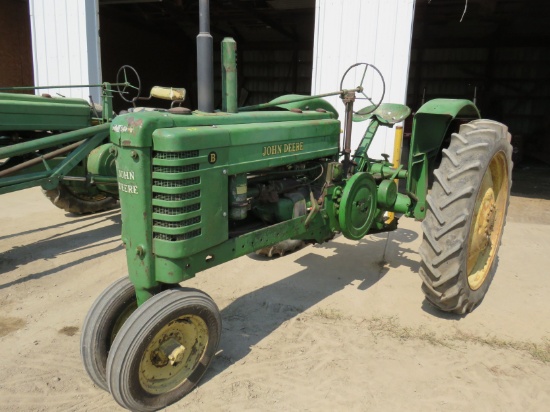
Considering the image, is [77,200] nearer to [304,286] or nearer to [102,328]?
[304,286]

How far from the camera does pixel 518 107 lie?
47.5ft

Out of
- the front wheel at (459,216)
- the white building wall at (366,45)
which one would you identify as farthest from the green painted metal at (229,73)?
the white building wall at (366,45)

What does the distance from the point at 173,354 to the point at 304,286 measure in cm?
162

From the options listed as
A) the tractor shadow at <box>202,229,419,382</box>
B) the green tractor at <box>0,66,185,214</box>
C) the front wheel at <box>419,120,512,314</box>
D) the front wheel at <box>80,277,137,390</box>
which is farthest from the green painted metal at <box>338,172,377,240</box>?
the green tractor at <box>0,66,185,214</box>

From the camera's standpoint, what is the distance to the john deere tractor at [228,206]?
215 centimetres

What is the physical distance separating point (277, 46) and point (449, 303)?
14.8 meters

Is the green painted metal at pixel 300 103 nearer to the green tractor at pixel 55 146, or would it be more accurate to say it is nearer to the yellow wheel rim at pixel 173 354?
the green tractor at pixel 55 146

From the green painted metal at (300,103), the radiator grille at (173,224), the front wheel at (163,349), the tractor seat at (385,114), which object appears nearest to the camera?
the front wheel at (163,349)

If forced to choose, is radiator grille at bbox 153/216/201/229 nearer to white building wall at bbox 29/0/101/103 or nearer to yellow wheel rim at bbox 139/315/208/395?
yellow wheel rim at bbox 139/315/208/395

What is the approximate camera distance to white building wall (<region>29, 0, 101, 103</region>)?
7414 mm

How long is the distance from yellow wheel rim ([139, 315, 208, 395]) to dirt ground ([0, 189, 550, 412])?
0.13 metres

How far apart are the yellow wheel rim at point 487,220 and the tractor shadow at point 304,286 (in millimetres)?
681

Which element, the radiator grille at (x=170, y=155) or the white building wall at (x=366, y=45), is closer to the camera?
the radiator grille at (x=170, y=155)

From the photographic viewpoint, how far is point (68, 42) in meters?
7.53
